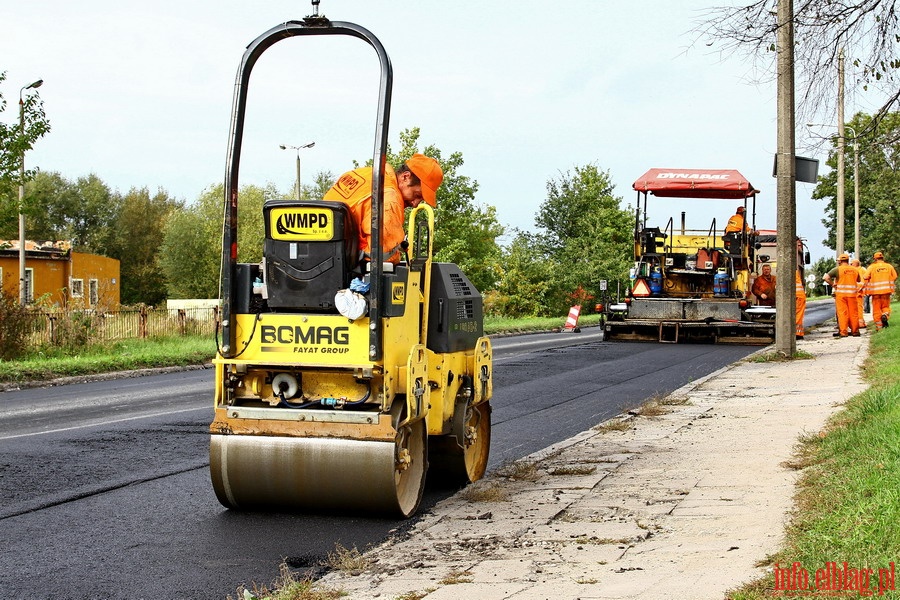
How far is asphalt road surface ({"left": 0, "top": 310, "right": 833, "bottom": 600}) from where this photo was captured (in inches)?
228

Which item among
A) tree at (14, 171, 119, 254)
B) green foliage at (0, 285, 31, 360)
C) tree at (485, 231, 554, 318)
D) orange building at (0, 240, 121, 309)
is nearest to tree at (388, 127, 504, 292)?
tree at (485, 231, 554, 318)

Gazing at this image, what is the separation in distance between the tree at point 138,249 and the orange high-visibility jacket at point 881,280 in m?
60.3

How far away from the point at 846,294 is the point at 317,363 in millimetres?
20451

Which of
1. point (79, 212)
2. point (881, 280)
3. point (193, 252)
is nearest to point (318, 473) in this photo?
point (881, 280)

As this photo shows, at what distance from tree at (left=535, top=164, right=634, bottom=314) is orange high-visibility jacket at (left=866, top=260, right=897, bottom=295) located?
20.7 m

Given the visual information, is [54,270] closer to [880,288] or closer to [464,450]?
[880,288]

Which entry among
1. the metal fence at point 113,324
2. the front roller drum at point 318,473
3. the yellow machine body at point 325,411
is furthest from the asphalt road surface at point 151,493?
the metal fence at point 113,324

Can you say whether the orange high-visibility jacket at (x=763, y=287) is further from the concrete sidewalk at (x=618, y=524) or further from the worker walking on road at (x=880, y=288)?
the concrete sidewalk at (x=618, y=524)

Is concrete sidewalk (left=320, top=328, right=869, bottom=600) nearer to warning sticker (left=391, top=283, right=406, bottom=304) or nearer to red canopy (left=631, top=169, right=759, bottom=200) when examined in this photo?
warning sticker (left=391, top=283, right=406, bottom=304)

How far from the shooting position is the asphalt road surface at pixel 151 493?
5797 millimetres

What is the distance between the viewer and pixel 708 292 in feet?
87.7

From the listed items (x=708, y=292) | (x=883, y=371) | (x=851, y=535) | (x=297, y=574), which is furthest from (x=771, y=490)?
(x=708, y=292)

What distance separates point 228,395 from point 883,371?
10.2 meters

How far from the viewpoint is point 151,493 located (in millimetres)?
8016
